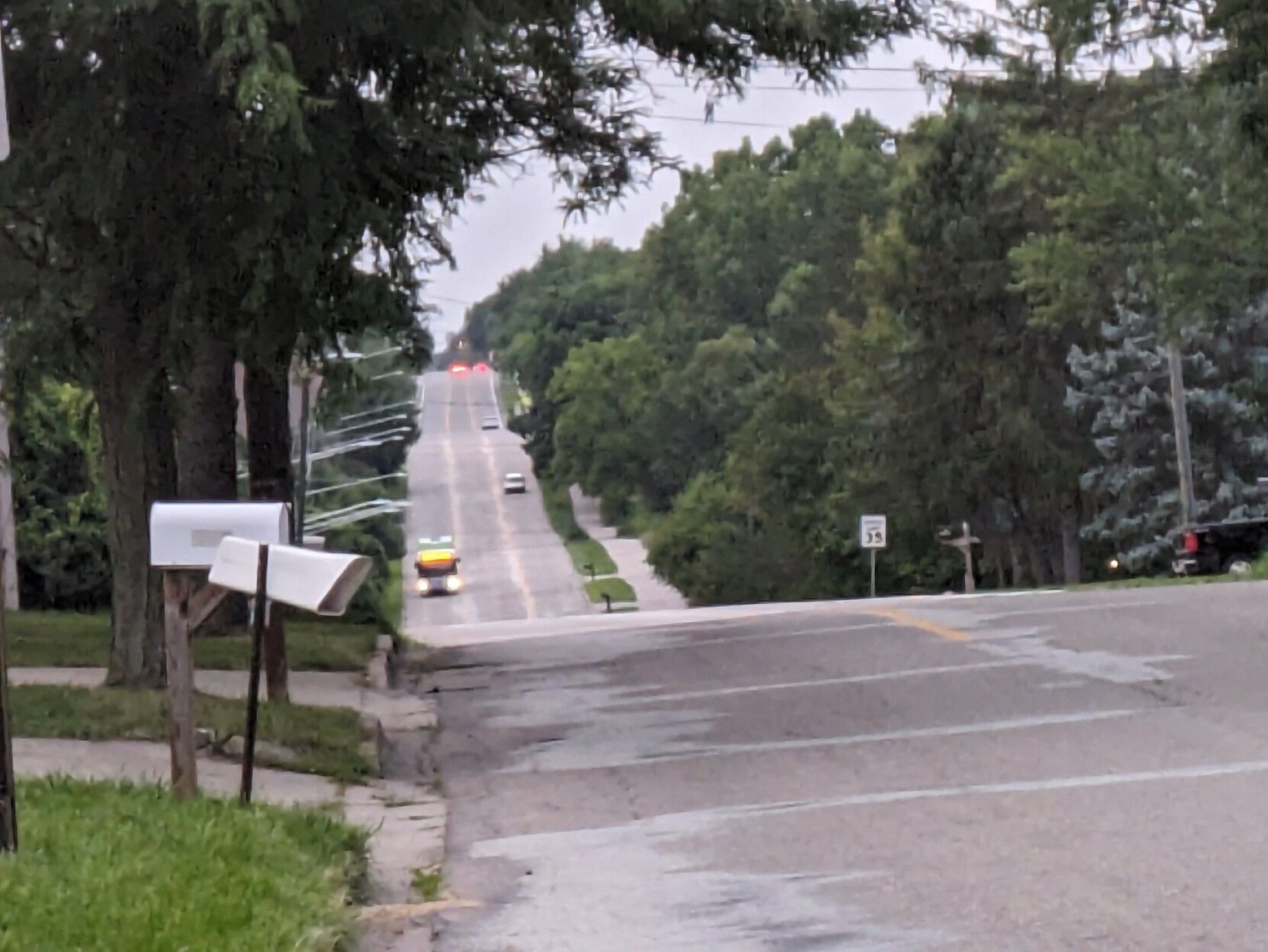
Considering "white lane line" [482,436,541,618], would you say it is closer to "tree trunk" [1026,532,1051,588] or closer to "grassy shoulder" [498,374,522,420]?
"grassy shoulder" [498,374,522,420]

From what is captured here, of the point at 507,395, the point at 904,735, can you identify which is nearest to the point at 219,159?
the point at 904,735

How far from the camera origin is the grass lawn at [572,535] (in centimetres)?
8069

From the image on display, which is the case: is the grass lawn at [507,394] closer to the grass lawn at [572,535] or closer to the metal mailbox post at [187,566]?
the grass lawn at [572,535]

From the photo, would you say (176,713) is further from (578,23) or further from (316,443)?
(316,443)

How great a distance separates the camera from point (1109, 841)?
27.0 feet

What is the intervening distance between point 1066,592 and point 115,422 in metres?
12.6

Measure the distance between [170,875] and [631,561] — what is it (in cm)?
7880

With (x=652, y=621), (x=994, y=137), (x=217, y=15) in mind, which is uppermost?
(x=994, y=137)

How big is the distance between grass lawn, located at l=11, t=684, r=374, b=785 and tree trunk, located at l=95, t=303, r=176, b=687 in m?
0.37

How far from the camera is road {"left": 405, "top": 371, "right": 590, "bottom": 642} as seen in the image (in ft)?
218

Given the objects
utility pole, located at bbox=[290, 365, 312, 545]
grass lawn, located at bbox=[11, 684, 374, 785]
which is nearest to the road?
utility pole, located at bbox=[290, 365, 312, 545]

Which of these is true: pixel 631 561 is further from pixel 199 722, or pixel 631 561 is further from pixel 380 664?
pixel 199 722

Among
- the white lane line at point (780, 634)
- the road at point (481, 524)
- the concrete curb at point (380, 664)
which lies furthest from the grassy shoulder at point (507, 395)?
the white lane line at point (780, 634)

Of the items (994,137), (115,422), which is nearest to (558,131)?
(115,422)
